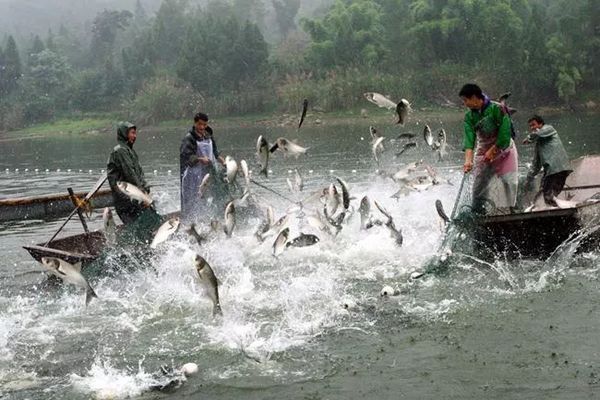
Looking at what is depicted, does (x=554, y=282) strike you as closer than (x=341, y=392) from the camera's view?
No

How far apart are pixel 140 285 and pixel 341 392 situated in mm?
4672

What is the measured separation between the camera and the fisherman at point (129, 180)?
1016 centimetres

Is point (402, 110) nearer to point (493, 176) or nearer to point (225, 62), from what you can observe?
point (493, 176)

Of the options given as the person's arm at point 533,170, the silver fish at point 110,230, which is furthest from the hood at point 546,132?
the silver fish at point 110,230

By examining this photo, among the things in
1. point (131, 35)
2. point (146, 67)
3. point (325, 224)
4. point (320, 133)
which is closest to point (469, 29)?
point (320, 133)

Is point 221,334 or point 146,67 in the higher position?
point 146,67

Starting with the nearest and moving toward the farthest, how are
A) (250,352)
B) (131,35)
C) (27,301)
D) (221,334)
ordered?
1. (250,352)
2. (221,334)
3. (27,301)
4. (131,35)

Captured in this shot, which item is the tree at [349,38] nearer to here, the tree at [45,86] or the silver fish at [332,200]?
the tree at [45,86]

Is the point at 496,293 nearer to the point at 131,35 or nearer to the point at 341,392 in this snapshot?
the point at 341,392

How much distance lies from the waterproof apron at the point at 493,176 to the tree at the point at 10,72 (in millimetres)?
91916

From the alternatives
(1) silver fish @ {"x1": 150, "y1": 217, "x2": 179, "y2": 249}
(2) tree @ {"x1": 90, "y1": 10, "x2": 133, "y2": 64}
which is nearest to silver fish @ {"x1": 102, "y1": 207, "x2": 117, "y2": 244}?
(1) silver fish @ {"x1": 150, "y1": 217, "x2": 179, "y2": 249}

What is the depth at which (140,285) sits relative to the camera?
10.3 meters

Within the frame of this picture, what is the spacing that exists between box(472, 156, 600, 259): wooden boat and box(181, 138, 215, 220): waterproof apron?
4.59m

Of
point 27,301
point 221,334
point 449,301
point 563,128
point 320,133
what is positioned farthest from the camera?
point 320,133
